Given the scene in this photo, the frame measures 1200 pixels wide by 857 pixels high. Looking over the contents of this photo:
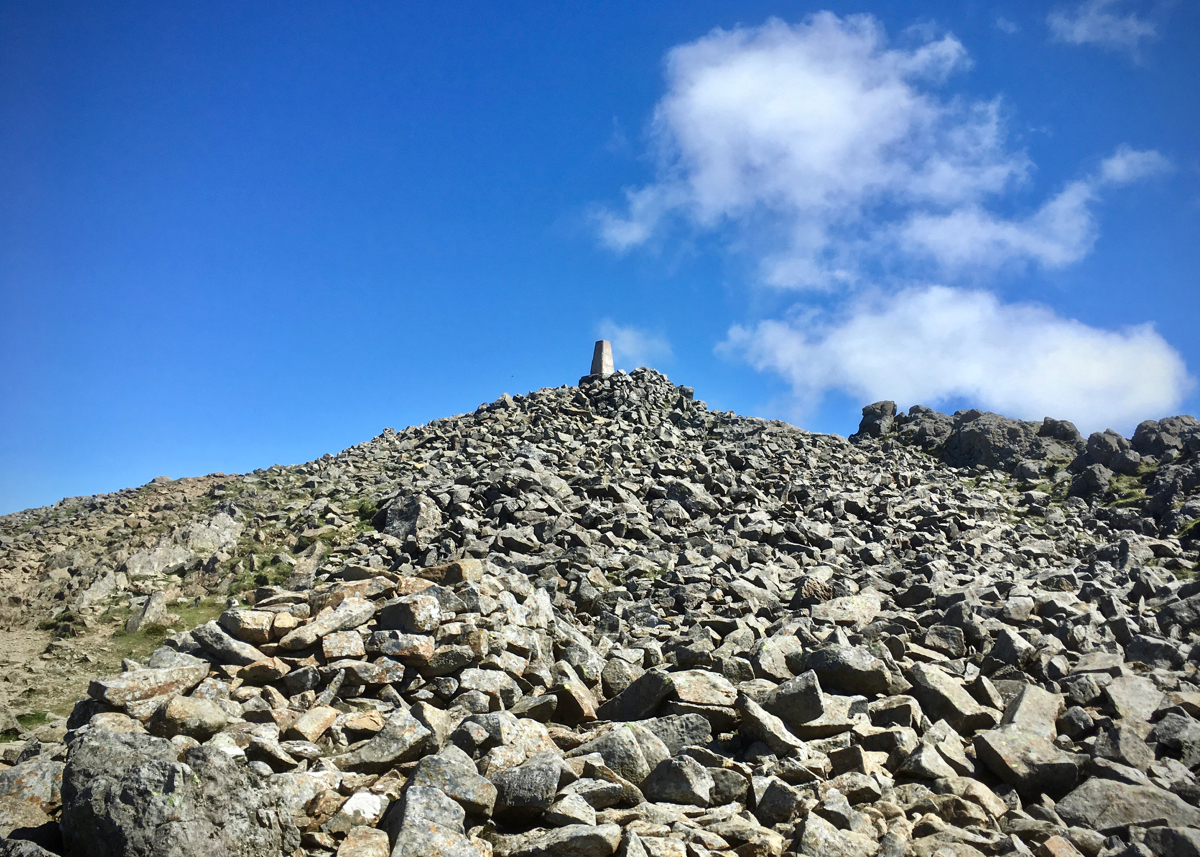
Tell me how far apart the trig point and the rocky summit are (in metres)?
16.8

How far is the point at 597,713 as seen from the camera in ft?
33.6

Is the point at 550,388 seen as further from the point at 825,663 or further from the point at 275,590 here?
the point at 825,663

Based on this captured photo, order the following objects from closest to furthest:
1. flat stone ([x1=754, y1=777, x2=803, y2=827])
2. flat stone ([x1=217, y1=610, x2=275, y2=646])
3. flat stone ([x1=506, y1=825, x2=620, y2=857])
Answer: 1. flat stone ([x1=506, y1=825, x2=620, y2=857])
2. flat stone ([x1=754, y1=777, x2=803, y2=827])
3. flat stone ([x1=217, y1=610, x2=275, y2=646])

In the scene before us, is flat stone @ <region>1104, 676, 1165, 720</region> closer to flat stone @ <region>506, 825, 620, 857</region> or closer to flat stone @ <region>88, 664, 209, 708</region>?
flat stone @ <region>506, 825, 620, 857</region>

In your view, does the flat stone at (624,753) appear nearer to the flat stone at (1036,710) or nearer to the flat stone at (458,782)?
the flat stone at (458,782)

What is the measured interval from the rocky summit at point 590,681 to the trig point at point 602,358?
16.8m

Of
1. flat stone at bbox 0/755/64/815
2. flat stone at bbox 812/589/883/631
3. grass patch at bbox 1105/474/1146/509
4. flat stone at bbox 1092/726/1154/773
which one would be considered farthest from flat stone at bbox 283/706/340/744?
grass patch at bbox 1105/474/1146/509

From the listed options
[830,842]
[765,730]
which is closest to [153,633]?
[765,730]

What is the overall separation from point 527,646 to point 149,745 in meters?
5.08

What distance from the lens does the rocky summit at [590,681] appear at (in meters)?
6.78

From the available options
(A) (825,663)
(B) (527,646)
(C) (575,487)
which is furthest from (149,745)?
(C) (575,487)

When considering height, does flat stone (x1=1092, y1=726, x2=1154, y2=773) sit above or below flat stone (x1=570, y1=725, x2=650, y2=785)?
above

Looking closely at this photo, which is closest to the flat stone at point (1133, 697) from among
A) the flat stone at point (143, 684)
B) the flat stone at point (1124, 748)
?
the flat stone at point (1124, 748)

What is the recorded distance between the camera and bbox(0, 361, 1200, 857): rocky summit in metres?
6.78
